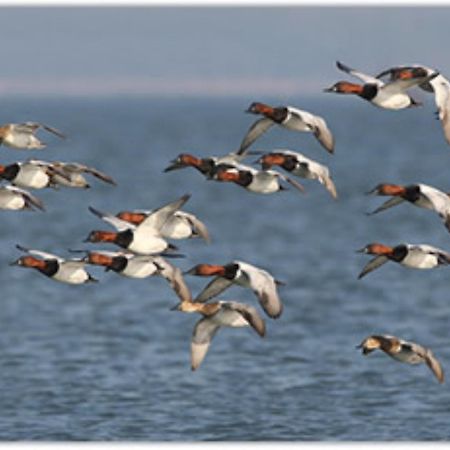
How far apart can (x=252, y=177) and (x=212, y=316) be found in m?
1.80

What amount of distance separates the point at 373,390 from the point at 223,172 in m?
15.7

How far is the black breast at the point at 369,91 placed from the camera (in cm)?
2152

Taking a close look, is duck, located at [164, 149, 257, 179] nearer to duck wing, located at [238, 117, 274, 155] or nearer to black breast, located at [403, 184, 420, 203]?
duck wing, located at [238, 117, 274, 155]

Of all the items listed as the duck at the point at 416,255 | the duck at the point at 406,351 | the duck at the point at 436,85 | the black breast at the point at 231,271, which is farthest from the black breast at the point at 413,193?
the black breast at the point at 231,271

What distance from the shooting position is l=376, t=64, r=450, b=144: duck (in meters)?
21.0

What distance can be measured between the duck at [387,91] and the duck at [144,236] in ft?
6.84

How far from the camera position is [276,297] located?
19828 millimetres

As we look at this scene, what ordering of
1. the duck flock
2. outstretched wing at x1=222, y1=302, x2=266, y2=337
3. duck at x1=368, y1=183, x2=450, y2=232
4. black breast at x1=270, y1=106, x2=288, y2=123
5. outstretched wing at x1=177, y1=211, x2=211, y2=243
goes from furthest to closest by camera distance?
1. black breast at x1=270, y1=106, x2=288, y2=123
2. outstretched wing at x1=177, y1=211, x2=211, y2=243
3. the duck flock
4. duck at x1=368, y1=183, x2=450, y2=232
5. outstretched wing at x1=222, y1=302, x2=266, y2=337

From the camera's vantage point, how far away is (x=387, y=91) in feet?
70.5

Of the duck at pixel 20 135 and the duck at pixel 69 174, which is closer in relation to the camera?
the duck at pixel 20 135

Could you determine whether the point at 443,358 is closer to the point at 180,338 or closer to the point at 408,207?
the point at 180,338

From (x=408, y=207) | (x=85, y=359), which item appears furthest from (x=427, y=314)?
(x=408, y=207)

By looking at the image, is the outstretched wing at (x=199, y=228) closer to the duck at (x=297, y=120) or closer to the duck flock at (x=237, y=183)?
the duck flock at (x=237, y=183)

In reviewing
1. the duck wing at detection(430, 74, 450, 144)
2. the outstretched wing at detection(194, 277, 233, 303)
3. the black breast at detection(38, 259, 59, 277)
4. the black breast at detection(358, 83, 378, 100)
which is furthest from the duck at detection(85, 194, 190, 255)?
the duck wing at detection(430, 74, 450, 144)
